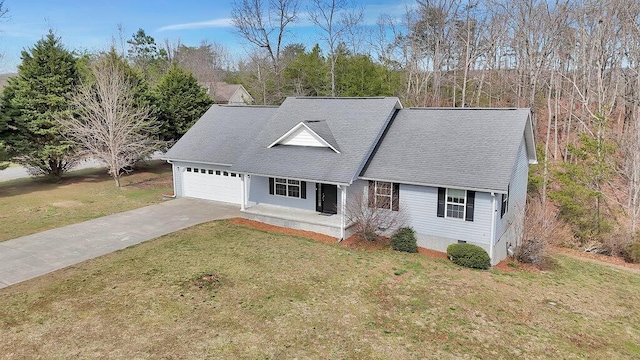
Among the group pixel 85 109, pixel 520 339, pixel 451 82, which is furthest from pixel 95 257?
pixel 451 82

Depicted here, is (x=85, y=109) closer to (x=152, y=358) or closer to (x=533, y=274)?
(x=152, y=358)

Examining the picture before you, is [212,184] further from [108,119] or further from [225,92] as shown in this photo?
[225,92]

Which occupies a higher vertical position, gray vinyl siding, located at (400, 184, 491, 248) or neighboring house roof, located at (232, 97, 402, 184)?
neighboring house roof, located at (232, 97, 402, 184)

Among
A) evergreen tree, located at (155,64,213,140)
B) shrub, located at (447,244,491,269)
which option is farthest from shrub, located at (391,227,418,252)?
evergreen tree, located at (155,64,213,140)

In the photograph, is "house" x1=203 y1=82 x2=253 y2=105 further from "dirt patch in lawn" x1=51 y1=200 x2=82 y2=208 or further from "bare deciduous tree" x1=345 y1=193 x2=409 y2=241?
"bare deciduous tree" x1=345 y1=193 x2=409 y2=241

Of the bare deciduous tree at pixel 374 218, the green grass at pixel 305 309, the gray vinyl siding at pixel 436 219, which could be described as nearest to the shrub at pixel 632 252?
the green grass at pixel 305 309

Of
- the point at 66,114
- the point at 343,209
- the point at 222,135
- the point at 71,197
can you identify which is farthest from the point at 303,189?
the point at 66,114
